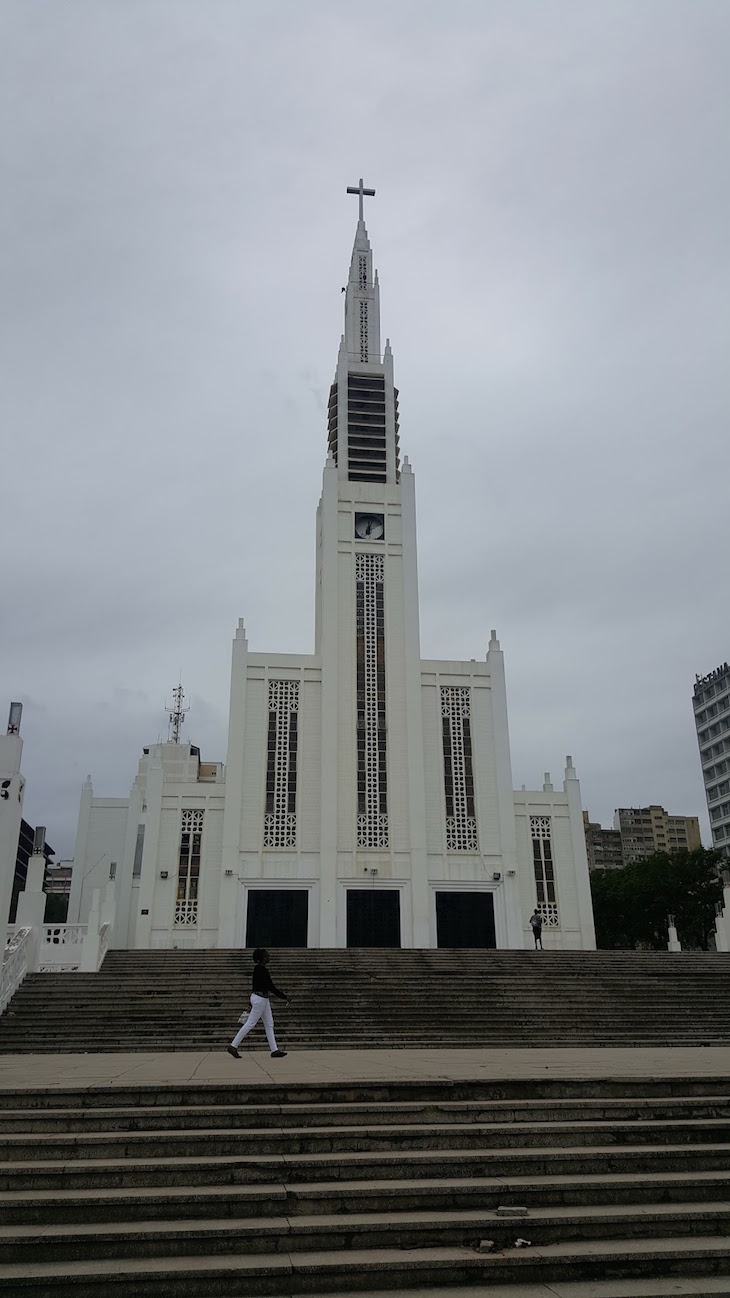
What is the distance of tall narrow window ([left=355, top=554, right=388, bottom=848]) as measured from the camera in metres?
32.9

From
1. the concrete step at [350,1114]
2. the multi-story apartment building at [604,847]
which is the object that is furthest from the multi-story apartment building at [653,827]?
the concrete step at [350,1114]

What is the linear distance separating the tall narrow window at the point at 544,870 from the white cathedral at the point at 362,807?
59 mm

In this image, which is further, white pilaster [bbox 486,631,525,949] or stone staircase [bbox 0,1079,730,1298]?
white pilaster [bbox 486,631,525,949]

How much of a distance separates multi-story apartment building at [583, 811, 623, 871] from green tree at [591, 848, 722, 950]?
230ft

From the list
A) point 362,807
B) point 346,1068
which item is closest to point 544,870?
point 362,807

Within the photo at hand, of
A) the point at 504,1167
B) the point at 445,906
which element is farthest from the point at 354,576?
the point at 504,1167

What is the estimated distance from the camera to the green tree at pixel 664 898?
47500 mm

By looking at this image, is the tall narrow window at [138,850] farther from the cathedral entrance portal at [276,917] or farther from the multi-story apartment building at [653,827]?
the multi-story apartment building at [653,827]

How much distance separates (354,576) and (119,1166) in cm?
3057

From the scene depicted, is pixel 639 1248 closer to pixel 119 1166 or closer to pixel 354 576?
pixel 119 1166

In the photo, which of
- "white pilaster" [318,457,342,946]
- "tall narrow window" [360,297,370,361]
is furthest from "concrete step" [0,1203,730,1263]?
"tall narrow window" [360,297,370,361]

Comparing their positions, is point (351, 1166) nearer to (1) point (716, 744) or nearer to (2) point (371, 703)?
(2) point (371, 703)

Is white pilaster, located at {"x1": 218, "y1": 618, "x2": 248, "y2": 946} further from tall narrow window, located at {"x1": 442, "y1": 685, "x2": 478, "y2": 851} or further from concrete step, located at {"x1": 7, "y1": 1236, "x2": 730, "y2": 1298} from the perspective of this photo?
concrete step, located at {"x1": 7, "y1": 1236, "x2": 730, "y2": 1298}

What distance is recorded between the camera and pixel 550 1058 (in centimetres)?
1172
